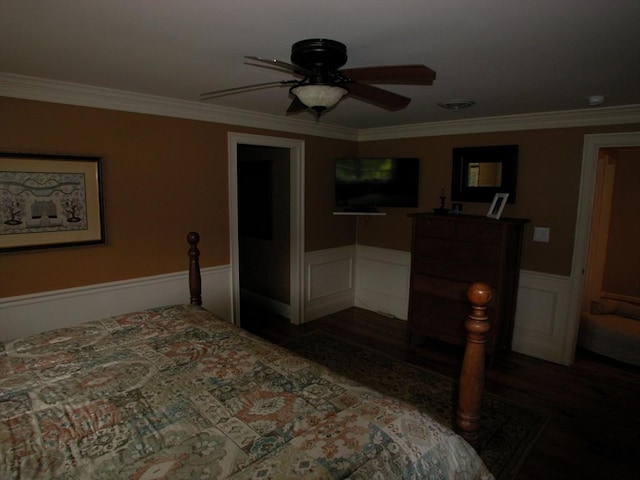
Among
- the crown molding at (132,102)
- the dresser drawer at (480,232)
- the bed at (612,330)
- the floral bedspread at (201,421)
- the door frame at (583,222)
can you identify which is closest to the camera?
the floral bedspread at (201,421)

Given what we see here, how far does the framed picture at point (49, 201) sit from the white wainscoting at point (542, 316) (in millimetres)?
3858

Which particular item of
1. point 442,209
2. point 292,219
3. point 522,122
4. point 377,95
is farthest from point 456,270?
point 377,95

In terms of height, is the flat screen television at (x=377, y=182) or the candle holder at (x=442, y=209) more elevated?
the flat screen television at (x=377, y=182)

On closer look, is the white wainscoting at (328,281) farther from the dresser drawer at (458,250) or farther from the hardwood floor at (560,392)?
the dresser drawer at (458,250)

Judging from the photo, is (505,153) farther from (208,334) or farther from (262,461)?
(262,461)

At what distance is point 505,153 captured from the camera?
3.78m

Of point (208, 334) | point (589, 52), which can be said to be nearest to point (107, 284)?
point (208, 334)

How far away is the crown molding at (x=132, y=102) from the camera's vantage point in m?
2.58

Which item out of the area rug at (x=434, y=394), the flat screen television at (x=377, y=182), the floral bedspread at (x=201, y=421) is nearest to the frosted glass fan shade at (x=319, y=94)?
the floral bedspread at (x=201, y=421)

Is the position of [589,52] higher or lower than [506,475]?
higher

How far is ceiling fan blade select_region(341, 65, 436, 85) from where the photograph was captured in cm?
164

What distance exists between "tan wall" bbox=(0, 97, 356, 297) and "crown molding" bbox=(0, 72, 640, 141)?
6 cm

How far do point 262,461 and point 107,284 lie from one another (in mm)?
2425

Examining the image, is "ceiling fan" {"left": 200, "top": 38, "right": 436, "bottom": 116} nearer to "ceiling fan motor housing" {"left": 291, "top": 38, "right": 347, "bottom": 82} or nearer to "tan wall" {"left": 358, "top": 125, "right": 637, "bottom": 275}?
"ceiling fan motor housing" {"left": 291, "top": 38, "right": 347, "bottom": 82}
